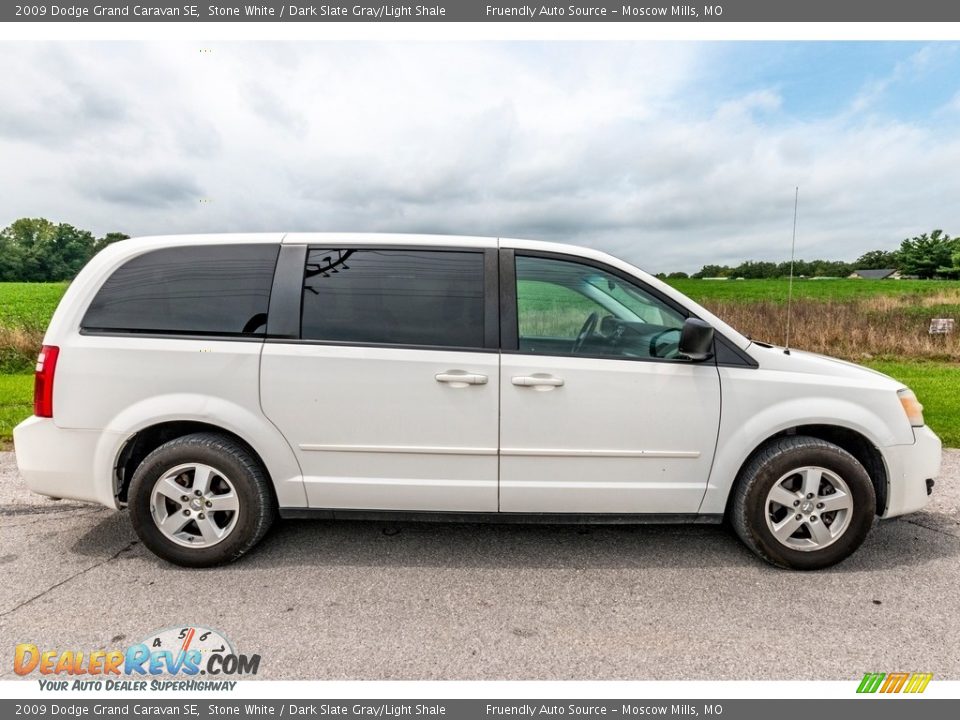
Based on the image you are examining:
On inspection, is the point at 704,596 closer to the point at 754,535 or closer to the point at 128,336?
the point at 754,535

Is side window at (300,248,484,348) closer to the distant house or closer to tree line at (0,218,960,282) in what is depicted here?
tree line at (0,218,960,282)

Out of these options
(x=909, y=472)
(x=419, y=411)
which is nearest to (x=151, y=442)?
(x=419, y=411)

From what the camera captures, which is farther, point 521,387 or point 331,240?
point 331,240

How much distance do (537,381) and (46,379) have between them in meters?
2.75

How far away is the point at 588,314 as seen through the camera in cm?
326

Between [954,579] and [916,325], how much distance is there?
11.7m

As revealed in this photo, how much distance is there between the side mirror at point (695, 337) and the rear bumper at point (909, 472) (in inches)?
50.5

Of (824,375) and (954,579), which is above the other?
(824,375)

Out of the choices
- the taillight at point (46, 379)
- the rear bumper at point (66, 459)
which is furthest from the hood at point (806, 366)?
the taillight at point (46, 379)

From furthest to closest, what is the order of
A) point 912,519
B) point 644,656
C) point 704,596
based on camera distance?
point 912,519 < point 704,596 < point 644,656

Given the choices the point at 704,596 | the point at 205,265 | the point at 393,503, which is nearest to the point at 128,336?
the point at 205,265

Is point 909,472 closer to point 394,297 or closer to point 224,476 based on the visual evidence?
point 394,297

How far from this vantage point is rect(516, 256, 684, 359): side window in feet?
10.1

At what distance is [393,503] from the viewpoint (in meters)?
3.07
